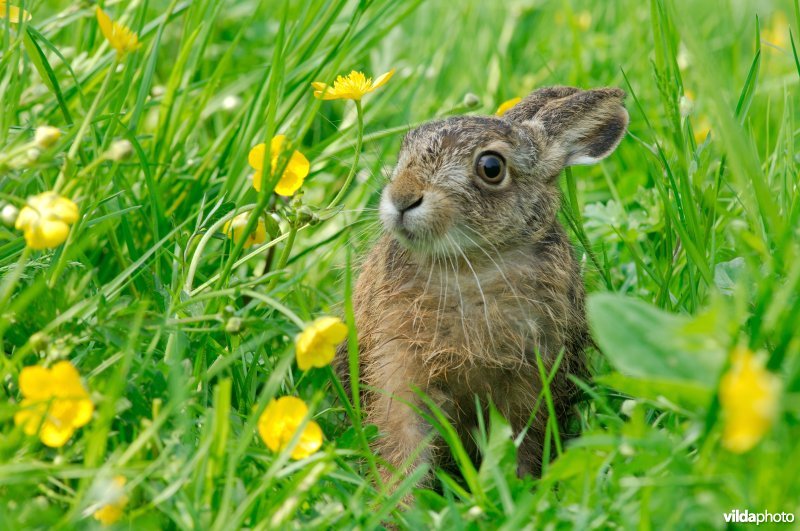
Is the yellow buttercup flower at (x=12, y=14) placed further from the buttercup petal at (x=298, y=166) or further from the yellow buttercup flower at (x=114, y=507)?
the yellow buttercup flower at (x=114, y=507)

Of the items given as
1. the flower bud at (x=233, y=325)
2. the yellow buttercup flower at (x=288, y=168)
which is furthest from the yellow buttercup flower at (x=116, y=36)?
the flower bud at (x=233, y=325)

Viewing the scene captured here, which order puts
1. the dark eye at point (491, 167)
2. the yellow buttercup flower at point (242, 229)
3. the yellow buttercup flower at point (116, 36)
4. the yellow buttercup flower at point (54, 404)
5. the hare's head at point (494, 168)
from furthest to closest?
the dark eye at point (491, 167), the hare's head at point (494, 168), the yellow buttercup flower at point (242, 229), the yellow buttercup flower at point (116, 36), the yellow buttercup flower at point (54, 404)

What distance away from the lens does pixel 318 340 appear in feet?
8.72

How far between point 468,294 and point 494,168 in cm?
46

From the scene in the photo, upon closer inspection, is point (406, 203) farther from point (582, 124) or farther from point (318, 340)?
point (582, 124)

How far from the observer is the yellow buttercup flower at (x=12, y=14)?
124 inches

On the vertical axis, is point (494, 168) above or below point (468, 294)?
above

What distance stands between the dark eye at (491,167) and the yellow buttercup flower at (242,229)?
2.57ft

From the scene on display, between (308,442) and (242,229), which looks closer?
(308,442)

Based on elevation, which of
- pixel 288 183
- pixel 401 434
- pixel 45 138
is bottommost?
pixel 401 434

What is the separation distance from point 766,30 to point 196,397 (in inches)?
214

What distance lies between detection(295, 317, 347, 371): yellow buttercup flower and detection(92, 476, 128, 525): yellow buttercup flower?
53 cm

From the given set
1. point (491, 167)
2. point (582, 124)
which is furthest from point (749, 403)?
point (582, 124)

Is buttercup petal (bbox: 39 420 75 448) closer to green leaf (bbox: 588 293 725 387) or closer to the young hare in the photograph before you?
the young hare
